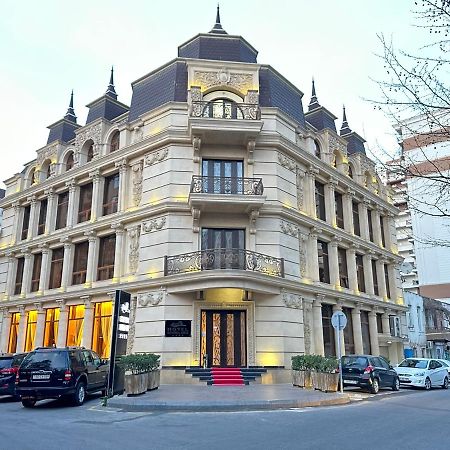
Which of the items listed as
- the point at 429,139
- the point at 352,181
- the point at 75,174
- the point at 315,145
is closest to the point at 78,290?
the point at 75,174

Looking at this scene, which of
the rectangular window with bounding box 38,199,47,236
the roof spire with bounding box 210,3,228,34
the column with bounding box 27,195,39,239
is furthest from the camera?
the column with bounding box 27,195,39,239

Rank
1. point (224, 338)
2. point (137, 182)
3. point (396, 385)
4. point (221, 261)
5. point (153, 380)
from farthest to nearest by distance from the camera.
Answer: point (137, 182)
point (224, 338)
point (221, 261)
point (396, 385)
point (153, 380)

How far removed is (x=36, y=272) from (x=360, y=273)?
20.2m

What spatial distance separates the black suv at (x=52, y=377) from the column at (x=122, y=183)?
10.2 metres

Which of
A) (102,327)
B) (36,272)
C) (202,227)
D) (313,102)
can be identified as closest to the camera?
(202,227)

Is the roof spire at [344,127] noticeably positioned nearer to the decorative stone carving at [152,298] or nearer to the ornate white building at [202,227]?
the ornate white building at [202,227]

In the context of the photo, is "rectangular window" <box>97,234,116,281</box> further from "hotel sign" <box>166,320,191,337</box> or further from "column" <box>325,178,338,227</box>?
"column" <box>325,178,338,227</box>

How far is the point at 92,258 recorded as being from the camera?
76.5ft

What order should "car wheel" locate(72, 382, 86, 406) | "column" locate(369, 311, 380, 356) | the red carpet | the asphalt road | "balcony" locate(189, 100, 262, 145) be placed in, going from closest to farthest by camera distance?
the asphalt road < "car wheel" locate(72, 382, 86, 406) < the red carpet < "balcony" locate(189, 100, 262, 145) < "column" locate(369, 311, 380, 356)

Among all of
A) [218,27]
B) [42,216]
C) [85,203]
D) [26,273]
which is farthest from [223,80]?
[26,273]

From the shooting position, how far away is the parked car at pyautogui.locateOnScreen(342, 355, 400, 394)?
16.9 m

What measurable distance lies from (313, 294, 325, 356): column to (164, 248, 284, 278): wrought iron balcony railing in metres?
3.55

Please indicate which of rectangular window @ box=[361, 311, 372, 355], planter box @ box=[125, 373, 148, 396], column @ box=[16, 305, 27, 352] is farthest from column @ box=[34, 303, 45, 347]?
rectangular window @ box=[361, 311, 372, 355]

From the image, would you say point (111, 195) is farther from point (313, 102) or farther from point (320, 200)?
point (313, 102)
